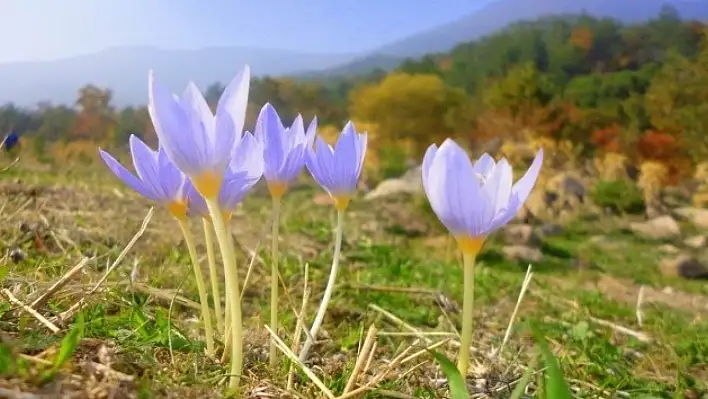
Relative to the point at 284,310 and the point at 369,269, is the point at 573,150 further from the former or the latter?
the point at 284,310

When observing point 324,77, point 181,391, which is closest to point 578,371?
point 181,391

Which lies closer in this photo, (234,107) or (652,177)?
(234,107)

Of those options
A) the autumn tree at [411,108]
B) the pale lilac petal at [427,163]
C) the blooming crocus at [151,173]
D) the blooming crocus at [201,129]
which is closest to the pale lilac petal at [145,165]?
the blooming crocus at [151,173]

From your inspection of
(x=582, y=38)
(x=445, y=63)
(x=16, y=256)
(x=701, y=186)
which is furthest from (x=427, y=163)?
(x=445, y=63)

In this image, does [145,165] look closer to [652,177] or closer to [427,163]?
[427,163]

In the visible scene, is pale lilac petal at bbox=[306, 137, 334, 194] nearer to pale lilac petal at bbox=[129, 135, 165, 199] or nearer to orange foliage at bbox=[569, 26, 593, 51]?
pale lilac petal at bbox=[129, 135, 165, 199]

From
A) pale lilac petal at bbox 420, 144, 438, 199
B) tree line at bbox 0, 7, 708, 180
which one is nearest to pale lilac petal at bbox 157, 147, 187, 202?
pale lilac petal at bbox 420, 144, 438, 199
